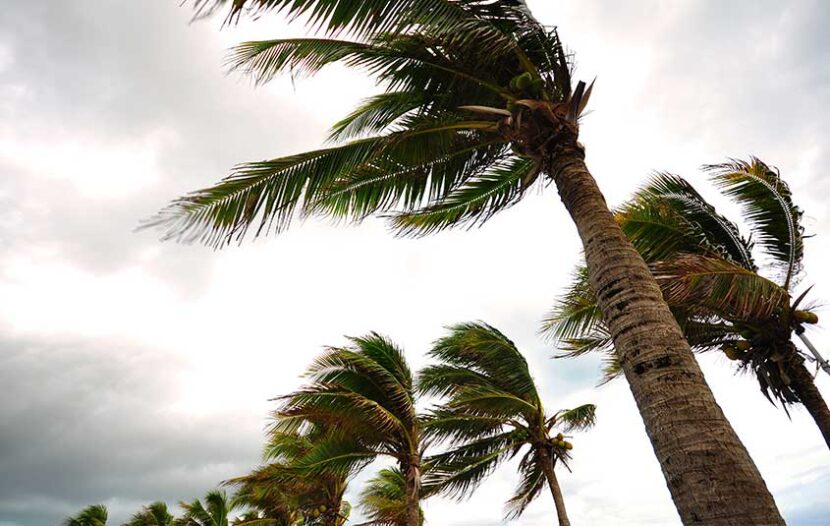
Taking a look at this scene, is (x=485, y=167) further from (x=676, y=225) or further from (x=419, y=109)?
(x=676, y=225)

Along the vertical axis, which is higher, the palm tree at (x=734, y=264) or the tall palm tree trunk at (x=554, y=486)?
the palm tree at (x=734, y=264)

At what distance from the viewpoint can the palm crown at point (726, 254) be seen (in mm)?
8742

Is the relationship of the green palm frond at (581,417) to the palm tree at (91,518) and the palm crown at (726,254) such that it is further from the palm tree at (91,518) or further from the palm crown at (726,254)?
the palm tree at (91,518)

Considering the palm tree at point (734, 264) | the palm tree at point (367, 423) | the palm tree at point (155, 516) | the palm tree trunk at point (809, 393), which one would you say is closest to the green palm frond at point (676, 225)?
the palm tree at point (734, 264)

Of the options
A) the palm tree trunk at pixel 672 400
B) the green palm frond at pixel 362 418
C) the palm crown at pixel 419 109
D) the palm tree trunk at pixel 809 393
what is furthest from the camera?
the green palm frond at pixel 362 418

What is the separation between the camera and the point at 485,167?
6762mm

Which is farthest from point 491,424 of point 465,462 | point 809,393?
point 809,393

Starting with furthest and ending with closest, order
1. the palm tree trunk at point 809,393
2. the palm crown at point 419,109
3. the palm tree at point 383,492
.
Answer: the palm tree at point 383,492, the palm tree trunk at point 809,393, the palm crown at point 419,109

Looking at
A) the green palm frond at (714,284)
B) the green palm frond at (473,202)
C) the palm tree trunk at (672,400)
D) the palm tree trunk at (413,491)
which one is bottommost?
the palm tree trunk at (672,400)

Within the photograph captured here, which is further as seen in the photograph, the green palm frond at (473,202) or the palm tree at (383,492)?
the palm tree at (383,492)

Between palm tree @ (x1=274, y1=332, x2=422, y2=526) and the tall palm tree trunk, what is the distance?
3.61 metres

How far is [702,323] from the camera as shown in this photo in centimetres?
987

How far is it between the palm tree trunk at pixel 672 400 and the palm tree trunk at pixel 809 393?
7.43 meters

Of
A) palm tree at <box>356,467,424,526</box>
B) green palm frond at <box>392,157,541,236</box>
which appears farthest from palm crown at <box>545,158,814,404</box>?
palm tree at <box>356,467,424,526</box>
